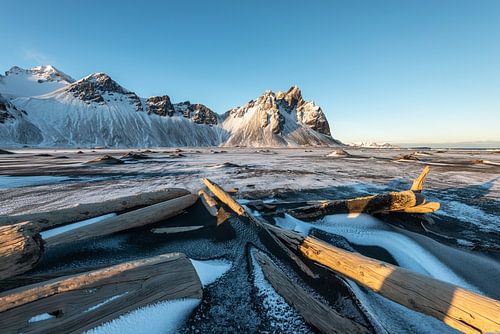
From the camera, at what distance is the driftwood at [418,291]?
2.14m

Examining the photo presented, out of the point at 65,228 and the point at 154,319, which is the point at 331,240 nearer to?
the point at 154,319

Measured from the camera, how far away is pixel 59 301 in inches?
83.3

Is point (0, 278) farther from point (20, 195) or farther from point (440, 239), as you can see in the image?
point (20, 195)

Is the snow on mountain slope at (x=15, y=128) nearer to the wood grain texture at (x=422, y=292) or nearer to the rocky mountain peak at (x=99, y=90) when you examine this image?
the rocky mountain peak at (x=99, y=90)

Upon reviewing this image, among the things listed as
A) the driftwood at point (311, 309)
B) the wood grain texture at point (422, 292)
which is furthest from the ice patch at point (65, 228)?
the wood grain texture at point (422, 292)

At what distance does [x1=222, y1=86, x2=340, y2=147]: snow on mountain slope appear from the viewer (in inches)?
6496

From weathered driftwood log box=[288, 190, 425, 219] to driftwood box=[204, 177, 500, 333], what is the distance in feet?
7.36

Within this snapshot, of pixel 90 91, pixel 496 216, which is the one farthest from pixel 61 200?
pixel 90 91

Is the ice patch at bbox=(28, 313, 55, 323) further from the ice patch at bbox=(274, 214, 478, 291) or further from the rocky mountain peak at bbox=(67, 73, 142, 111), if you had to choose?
the rocky mountain peak at bbox=(67, 73, 142, 111)

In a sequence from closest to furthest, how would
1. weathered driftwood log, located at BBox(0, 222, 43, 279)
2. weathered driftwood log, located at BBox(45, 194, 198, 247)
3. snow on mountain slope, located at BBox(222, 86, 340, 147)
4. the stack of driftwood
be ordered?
the stack of driftwood, weathered driftwood log, located at BBox(0, 222, 43, 279), weathered driftwood log, located at BBox(45, 194, 198, 247), snow on mountain slope, located at BBox(222, 86, 340, 147)

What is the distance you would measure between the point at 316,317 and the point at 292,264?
1285 mm

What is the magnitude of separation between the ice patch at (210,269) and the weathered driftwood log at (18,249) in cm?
200

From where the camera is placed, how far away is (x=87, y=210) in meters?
5.47

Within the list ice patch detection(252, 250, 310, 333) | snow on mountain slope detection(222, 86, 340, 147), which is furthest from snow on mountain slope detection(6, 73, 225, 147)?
ice patch detection(252, 250, 310, 333)
